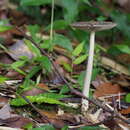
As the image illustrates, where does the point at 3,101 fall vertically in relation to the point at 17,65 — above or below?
below

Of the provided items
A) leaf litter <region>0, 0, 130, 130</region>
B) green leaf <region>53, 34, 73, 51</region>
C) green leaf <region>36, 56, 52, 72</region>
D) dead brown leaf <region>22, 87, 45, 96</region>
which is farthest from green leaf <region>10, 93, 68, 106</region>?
green leaf <region>53, 34, 73, 51</region>

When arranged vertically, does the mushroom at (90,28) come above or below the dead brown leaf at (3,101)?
above

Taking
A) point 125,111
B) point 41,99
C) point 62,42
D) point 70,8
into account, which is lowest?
point 125,111

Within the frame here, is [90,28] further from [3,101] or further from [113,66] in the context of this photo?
[113,66]

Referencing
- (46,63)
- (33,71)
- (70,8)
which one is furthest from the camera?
(70,8)

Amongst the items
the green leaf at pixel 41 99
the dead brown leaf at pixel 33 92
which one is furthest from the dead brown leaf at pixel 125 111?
the dead brown leaf at pixel 33 92

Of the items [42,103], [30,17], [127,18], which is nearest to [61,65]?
[42,103]

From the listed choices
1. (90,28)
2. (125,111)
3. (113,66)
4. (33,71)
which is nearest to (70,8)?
(113,66)

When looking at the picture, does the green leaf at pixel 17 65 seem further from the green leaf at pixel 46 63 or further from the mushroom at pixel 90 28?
the mushroom at pixel 90 28

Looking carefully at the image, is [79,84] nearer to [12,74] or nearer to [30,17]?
[12,74]

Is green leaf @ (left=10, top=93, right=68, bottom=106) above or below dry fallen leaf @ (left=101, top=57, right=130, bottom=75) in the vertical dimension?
below

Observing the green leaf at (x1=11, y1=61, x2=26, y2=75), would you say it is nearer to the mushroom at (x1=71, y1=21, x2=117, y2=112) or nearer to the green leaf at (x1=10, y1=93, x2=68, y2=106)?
the green leaf at (x1=10, y1=93, x2=68, y2=106)
